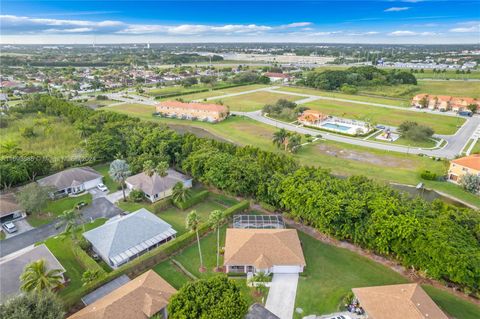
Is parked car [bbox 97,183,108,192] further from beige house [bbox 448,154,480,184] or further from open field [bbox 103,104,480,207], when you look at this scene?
beige house [bbox 448,154,480,184]

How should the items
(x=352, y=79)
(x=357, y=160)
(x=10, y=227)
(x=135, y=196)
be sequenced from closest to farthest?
(x=10, y=227), (x=135, y=196), (x=357, y=160), (x=352, y=79)

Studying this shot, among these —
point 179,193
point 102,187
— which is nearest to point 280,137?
point 179,193

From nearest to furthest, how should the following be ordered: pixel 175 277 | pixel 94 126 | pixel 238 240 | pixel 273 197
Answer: pixel 175 277, pixel 238 240, pixel 273 197, pixel 94 126

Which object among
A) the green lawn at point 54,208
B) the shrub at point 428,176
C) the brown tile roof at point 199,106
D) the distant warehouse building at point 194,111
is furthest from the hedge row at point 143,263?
the brown tile roof at point 199,106

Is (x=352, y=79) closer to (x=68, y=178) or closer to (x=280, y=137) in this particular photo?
(x=280, y=137)

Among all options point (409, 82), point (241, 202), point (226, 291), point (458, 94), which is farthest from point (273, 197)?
point (409, 82)

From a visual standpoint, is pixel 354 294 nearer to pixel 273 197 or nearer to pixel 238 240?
pixel 238 240

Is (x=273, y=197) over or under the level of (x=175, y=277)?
over
